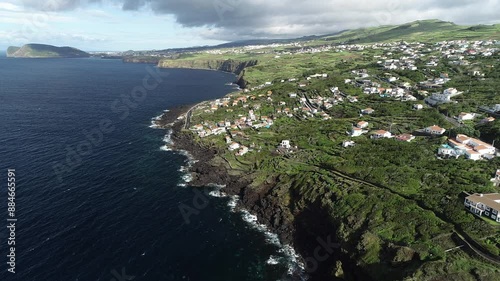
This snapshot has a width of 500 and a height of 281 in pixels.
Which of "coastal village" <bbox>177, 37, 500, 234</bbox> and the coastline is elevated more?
"coastal village" <bbox>177, 37, 500, 234</bbox>

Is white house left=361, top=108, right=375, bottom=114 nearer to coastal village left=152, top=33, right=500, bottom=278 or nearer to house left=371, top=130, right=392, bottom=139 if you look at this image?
coastal village left=152, top=33, right=500, bottom=278

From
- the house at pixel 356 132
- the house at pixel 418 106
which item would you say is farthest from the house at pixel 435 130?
the house at pixel 418 106

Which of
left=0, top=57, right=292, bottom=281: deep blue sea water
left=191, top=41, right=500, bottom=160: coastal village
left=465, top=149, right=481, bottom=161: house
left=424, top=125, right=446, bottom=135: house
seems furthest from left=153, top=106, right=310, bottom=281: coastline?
left=424, top=125, right=446, bottom=135: house

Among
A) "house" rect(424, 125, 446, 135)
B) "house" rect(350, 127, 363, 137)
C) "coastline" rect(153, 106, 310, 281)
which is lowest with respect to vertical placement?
"coastline" rect(153, 106, 310, 281)

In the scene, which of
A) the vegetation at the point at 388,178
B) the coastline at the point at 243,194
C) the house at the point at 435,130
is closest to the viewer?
the vegetation at the point at 388,178

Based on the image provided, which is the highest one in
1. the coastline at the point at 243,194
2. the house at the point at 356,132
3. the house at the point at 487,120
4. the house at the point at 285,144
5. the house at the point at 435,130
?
the house at the point at 487,120

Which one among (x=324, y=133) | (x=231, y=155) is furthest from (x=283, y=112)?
(x=231, y=155)

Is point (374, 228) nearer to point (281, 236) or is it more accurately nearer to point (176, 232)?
point (281, 236)

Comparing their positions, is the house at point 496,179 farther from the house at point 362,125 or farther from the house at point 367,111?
the house at point 367,111

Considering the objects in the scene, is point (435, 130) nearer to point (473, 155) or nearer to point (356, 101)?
point (473, 155)

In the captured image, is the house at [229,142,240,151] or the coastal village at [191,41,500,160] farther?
the house at [229,142,240,151]
